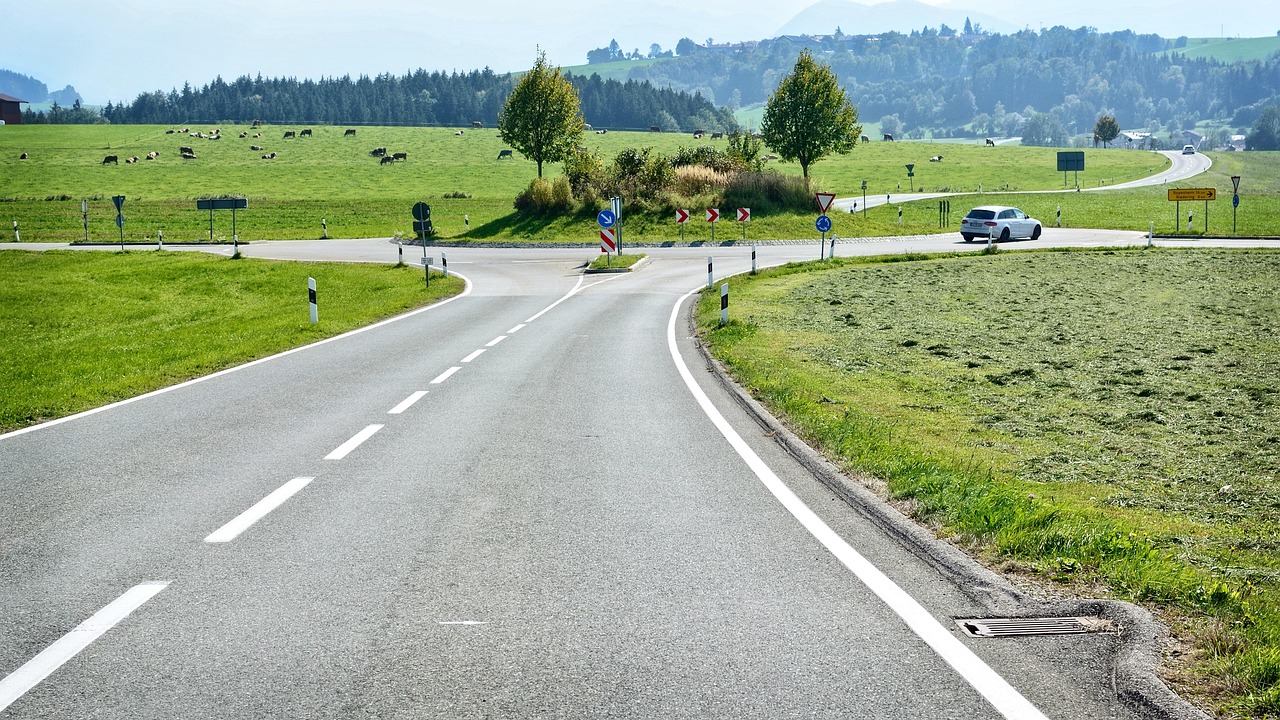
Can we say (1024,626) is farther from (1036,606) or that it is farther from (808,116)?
(808,116)

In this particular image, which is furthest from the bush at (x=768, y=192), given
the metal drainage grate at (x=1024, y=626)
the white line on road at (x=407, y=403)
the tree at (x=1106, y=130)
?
the tree at (x=1106, y=130)

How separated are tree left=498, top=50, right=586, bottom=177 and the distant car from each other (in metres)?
25.3

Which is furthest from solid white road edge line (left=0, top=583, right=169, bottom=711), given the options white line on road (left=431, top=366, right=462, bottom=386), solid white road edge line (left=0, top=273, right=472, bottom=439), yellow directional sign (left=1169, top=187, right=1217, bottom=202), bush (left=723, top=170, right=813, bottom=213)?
bush (left=723, top=170, right=813, bottom=213)

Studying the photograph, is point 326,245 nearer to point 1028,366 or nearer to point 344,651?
point 1028,366

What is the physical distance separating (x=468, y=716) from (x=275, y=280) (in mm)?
31941

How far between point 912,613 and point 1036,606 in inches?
23.9

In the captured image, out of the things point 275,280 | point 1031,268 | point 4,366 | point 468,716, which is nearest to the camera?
point 468,716

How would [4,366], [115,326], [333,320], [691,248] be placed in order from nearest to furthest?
[4,366] → [333,320] → [115,326] → [691,248]

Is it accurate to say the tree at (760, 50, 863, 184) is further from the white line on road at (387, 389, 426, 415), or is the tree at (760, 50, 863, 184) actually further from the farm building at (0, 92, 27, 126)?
the farm building at (0, 92, 27, 126)

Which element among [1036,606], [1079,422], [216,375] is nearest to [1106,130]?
[1079,422]

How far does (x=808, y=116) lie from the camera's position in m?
60.1

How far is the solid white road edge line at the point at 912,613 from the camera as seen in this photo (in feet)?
11.8

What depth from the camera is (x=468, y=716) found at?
3.49m

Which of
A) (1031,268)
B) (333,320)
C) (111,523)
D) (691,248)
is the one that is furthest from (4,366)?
(691,248)
